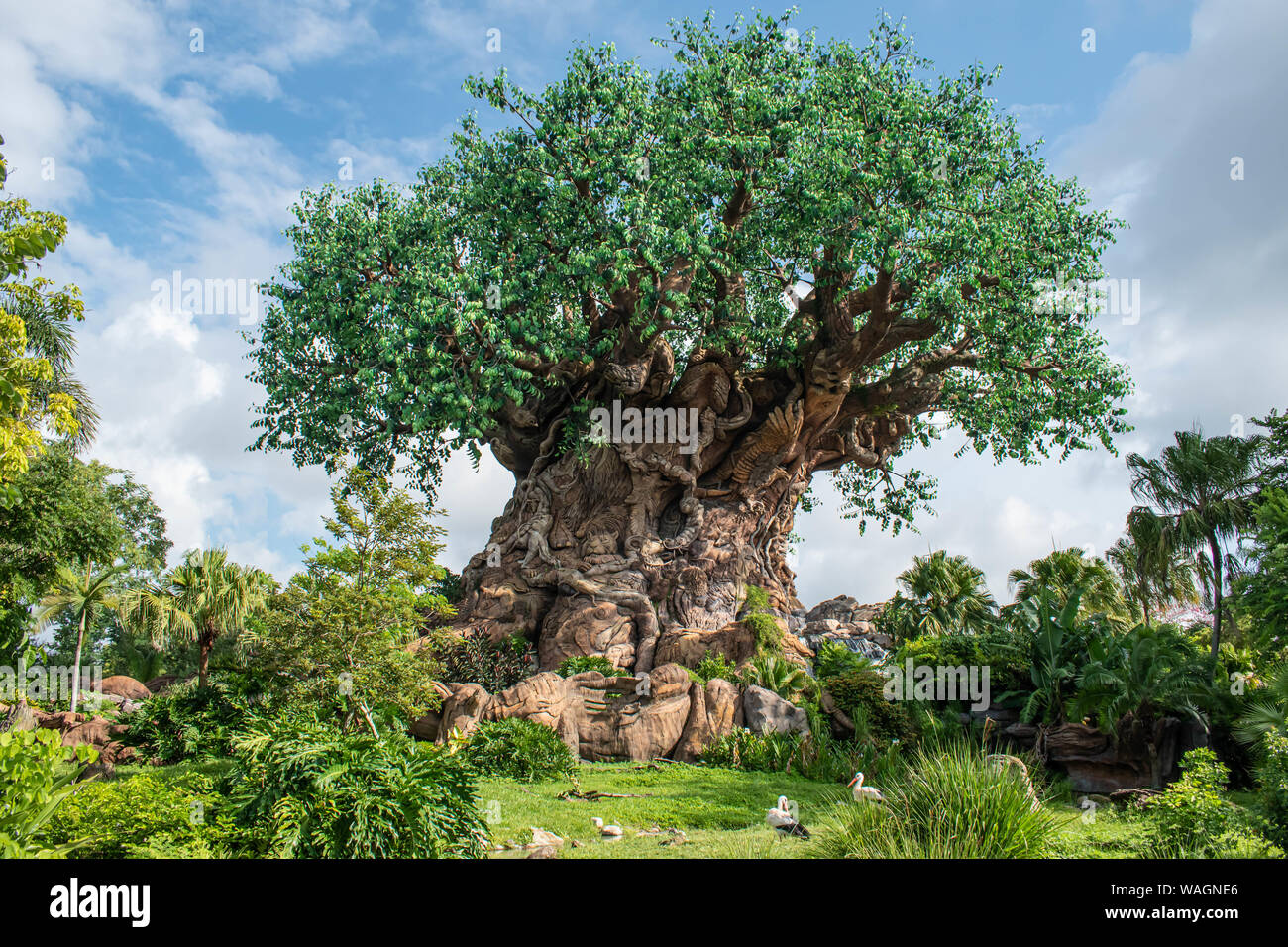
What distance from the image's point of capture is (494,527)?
22562 millimetres

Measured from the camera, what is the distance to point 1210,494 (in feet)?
57.8

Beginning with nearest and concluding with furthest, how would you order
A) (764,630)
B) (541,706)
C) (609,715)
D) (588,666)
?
(541,706), (609,715), (764,630), (588,666)

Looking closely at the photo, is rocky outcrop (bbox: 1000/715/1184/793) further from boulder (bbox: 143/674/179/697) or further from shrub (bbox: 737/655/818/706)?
boulder (bbox: 143/674/179/697)

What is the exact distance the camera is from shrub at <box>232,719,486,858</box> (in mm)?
6570

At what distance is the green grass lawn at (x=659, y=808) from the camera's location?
806 cm

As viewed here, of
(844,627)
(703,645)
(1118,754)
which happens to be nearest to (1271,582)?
(1118,754)

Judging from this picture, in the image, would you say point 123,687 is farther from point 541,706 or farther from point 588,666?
point 541,706

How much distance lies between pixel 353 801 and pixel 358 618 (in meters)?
4.92

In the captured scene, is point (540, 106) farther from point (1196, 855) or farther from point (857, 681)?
point (1196, 855)

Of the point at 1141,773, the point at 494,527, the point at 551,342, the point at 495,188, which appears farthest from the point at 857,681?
the point at 495,188

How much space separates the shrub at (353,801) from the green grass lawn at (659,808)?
2.56 feet

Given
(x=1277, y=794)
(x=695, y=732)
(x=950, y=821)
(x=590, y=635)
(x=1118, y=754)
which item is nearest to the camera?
(x=1277, y=794)

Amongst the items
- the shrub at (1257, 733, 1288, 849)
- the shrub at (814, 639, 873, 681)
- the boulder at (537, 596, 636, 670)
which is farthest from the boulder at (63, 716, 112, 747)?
the shrub at (1257, 733, 1288, 849)
